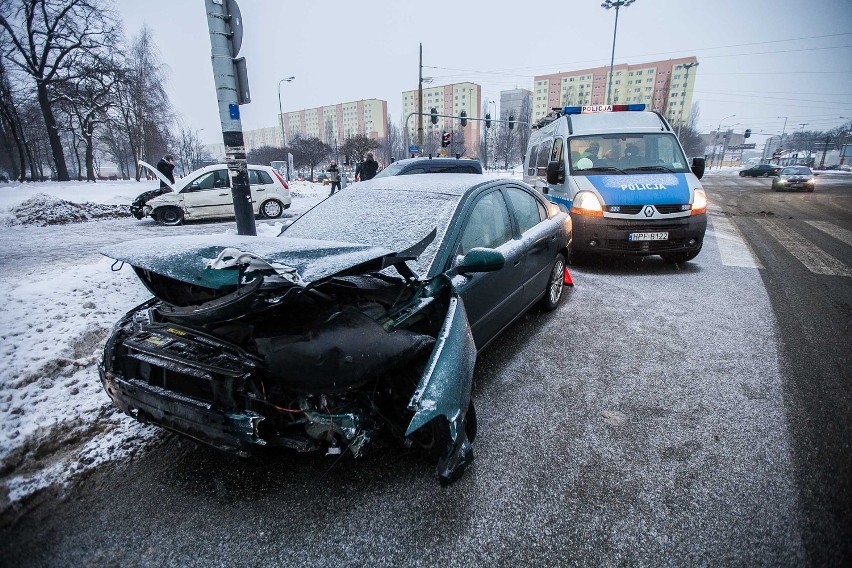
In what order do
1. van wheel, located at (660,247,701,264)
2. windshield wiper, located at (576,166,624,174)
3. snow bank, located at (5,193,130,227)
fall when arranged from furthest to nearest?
snow bank, located at (5,193,130,227) → windshield wiper, located at (576,166,624,174) → van wheel, located at (660,247,701,264)

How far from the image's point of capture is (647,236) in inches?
228

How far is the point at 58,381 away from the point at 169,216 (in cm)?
977

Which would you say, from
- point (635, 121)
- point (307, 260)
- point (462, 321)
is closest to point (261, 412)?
point (307, 260)

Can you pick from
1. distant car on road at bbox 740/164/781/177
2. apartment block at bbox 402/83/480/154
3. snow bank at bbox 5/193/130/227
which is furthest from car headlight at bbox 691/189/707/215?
apartment block at bbox 402/83/480/154

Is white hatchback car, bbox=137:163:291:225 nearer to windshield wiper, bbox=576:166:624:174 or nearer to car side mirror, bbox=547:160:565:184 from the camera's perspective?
car side mirror, bbox=547:160:565:184

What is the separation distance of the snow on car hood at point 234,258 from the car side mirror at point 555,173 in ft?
16.9

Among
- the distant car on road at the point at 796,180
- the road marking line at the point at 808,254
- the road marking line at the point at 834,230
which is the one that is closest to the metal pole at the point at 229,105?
the road marking line at the point at 808,254

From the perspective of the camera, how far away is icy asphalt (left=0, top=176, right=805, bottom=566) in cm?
177

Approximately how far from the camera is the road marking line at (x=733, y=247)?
21.9ft

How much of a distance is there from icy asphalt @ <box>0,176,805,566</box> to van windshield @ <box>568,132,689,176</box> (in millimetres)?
4129

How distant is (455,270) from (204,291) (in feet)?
4.57

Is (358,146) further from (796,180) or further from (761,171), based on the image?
(761,171)

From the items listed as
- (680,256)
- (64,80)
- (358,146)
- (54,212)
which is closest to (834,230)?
(680,256)

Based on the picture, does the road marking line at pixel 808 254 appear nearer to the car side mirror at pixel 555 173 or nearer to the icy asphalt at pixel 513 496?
the car side mirror at pixel 555 173
